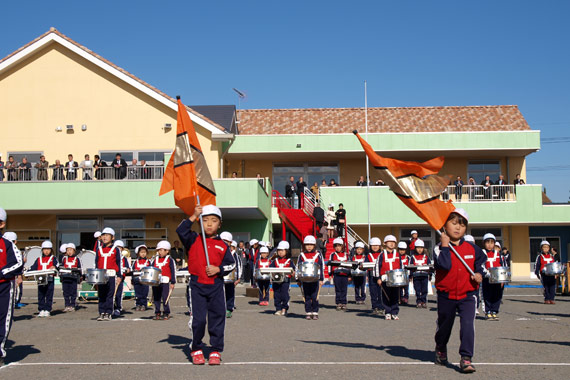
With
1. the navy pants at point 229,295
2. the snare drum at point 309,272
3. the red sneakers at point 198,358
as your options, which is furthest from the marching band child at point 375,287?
the red sneakers at point 198,358

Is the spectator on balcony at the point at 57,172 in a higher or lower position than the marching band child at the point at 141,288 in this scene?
higher

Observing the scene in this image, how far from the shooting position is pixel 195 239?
1002 centimetres

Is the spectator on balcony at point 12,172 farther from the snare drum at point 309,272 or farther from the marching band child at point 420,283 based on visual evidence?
the snare drum at point 309,272

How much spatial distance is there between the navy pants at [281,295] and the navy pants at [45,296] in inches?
223

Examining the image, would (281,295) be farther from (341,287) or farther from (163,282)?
(163,282)

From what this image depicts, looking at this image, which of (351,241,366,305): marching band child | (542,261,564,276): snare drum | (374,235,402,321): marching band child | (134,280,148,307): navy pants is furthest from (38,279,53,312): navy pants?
(542,261,564,276): snare drum

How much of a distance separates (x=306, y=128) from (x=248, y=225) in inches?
355

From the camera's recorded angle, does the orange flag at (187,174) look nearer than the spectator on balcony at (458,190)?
Yes

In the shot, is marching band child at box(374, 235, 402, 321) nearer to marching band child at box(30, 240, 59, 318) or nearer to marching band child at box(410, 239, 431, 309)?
marching band child at box(410, 239, 431, 309)

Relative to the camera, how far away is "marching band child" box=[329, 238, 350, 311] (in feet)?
61.0

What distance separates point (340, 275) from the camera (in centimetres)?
1873

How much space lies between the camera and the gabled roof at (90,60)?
112 ft

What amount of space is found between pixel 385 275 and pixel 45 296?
8.52 meters

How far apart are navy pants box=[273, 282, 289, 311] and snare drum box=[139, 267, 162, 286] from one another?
129 inches
